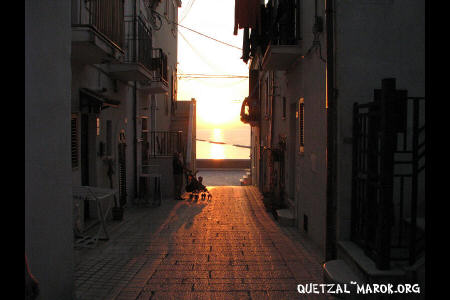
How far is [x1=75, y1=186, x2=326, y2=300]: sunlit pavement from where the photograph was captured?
16.4 ft

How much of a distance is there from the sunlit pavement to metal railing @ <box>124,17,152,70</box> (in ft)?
16.8

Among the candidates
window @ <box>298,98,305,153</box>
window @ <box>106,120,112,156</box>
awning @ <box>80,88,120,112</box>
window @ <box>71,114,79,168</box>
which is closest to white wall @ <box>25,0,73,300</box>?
window @ <box>71,114,79,168</box>

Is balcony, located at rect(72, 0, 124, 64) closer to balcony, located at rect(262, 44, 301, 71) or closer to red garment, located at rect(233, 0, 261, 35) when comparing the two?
balcony, located at rect(262, 44, 301, 71)

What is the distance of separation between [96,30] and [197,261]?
4.49m

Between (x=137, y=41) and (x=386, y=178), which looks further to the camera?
(x=137, y=41)

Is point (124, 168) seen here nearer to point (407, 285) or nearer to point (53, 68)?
point (53, 68)

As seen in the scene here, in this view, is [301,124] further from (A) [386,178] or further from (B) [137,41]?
(B) [137,41]

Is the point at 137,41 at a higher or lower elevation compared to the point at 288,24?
higher

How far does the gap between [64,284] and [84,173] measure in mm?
5232

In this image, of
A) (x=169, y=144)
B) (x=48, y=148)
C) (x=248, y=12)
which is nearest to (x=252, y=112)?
(x=169, y=144)

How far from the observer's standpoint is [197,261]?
20.6 feet

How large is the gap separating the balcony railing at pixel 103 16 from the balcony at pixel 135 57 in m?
0.95

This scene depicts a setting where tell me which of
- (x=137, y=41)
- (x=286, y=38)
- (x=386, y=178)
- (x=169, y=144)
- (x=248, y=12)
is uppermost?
(x=248, y=12)
